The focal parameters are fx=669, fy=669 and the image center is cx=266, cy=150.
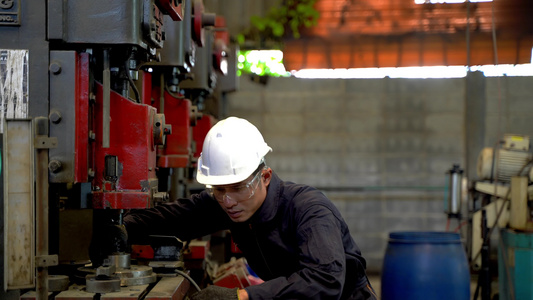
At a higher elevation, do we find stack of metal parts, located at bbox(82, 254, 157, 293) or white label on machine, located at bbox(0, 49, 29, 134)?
white label on machine, located at bbox(0, 49, 29, 134)

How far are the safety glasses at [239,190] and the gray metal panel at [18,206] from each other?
665 millimetres

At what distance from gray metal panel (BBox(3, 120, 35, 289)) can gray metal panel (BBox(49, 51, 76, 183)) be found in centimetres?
15

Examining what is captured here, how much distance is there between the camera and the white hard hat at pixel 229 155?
225 centimetres

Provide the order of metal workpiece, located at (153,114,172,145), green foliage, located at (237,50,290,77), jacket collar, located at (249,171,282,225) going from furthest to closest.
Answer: green foliage, located at (237,50,290,77) < jacket collar, located at (249,171,282,225) < metal workpiece, located at (153,114,172,145)

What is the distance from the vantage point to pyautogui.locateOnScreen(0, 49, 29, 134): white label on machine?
196 cm

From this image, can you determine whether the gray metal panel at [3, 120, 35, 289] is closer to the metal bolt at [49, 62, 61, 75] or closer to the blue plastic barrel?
the metal bolt at [49, 62, 61, 75]

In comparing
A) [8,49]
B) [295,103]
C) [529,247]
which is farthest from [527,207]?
[8,49]

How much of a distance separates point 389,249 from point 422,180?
1838mm

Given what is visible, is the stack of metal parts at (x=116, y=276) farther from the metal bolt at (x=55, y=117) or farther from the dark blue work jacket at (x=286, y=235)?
the metal bolt at (x=55, y=117)

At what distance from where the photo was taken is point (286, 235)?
93.6 inches

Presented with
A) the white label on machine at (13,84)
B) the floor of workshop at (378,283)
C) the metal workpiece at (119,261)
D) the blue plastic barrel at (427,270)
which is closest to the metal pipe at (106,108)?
the white label on machine at (13,84)

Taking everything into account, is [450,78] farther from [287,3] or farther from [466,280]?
[466,280]

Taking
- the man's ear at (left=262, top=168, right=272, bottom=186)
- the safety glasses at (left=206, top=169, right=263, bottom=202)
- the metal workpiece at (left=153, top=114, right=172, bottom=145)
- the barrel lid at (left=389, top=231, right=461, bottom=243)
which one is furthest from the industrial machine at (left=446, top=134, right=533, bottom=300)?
the metal workpiece at (left=153, top=114, right=172, bottom=145)

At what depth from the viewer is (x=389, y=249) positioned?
4.19 metres
